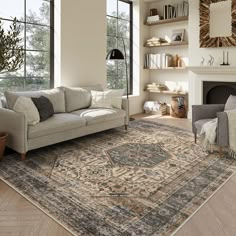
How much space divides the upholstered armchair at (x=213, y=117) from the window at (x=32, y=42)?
2.64m

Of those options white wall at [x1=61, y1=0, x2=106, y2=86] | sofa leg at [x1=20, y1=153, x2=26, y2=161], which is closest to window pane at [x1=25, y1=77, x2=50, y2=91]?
white wall at [x1=61, y1=0, x2=106, y2=86]

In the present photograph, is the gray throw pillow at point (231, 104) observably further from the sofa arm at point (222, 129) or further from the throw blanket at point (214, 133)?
the sofa arm at point (222, 129)

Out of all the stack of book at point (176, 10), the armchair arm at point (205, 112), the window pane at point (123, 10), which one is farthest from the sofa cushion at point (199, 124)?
the window pane at point (123, 10)

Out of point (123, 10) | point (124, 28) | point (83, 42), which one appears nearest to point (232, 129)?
point (83, 42)

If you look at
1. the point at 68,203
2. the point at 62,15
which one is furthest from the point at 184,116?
the point at 68,203

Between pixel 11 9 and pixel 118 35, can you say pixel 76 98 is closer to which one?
pixel 11 9

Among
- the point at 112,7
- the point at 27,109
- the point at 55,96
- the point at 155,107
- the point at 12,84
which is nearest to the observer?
the point at 27,109

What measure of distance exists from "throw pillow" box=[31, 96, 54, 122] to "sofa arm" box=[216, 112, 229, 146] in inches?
89.9

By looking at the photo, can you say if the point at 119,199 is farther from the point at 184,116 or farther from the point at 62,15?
the point at 184,116

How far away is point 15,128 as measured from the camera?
10.5 ft

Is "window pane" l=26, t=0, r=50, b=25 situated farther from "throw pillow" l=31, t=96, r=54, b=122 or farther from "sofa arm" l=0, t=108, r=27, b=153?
"sofa arm" l=0, t=108, r=27, b=153

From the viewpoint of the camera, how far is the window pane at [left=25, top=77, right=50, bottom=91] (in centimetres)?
446

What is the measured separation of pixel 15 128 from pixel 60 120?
639 millimetres

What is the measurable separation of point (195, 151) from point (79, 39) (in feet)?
9.71
